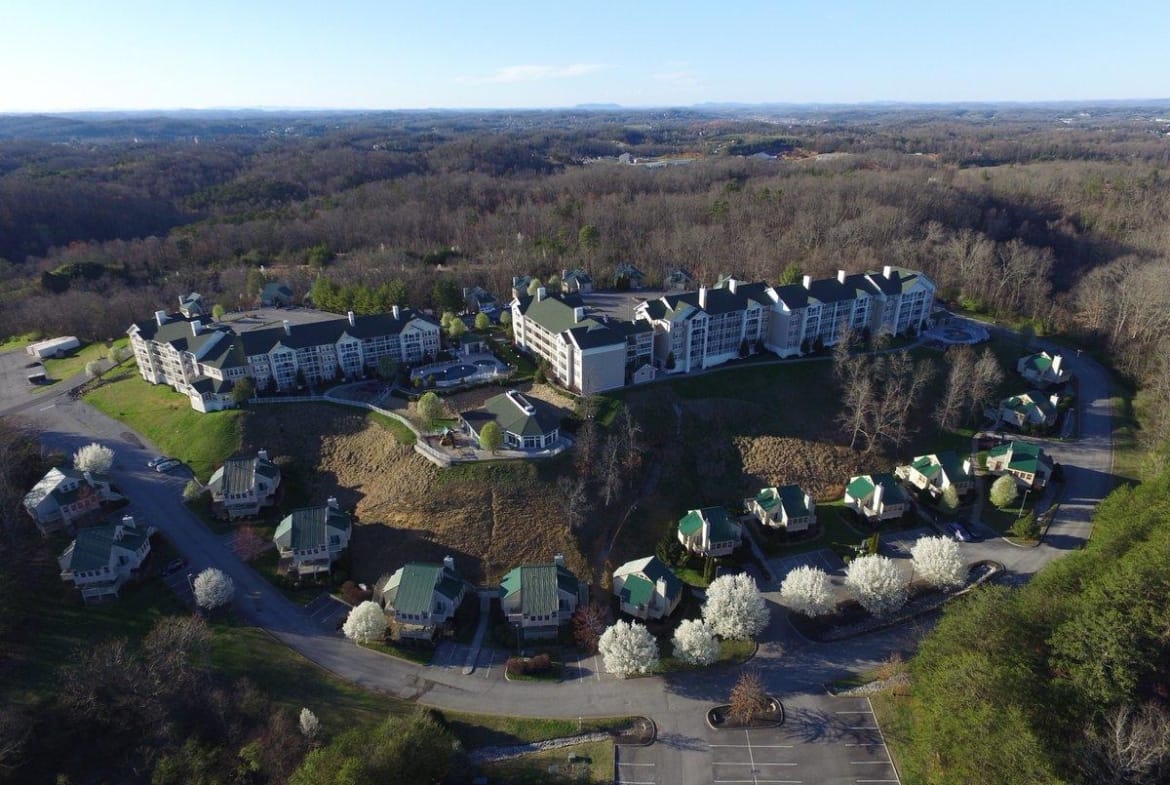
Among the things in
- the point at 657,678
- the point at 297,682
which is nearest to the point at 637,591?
the point at 657,678

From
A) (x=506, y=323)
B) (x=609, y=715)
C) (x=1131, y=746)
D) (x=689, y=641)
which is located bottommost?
(x=609, y=715)

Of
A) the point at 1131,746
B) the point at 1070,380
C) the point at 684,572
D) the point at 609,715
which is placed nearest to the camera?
the point at 1131,746

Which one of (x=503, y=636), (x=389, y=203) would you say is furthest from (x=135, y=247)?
(x=503, y=636)

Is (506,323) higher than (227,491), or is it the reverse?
(506,323)

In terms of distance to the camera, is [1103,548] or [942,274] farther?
[942,274]

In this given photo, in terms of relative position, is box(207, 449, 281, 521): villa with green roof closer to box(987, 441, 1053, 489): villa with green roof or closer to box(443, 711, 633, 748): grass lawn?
box(443, 711, 633, 748): grass lawn

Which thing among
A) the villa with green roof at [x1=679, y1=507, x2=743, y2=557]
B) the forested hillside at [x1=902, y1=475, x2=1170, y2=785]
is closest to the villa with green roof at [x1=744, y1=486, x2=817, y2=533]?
the villa with green roof at [x1=679, y1=507, x2=743, y2=557]

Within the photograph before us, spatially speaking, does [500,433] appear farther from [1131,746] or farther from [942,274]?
[942,274]

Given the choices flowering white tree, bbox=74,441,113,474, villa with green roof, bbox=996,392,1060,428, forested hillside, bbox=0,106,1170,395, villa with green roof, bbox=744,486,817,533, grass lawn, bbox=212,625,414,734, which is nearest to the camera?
grass lawn, bbox=212,625,414,734
